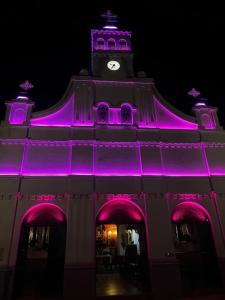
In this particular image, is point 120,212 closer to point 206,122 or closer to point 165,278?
point 165,278

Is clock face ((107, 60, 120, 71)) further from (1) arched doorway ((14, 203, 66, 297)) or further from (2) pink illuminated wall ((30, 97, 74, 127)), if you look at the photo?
(1) arched doorway ((14, 203, 66, 297))

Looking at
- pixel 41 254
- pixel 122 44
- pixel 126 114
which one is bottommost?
pixel 41 254

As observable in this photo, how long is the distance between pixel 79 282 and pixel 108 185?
5377 mm

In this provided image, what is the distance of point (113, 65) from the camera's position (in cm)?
1909

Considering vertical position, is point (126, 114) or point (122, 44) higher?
point (122, 44)

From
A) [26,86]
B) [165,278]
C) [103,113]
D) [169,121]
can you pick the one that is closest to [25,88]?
[26,86]

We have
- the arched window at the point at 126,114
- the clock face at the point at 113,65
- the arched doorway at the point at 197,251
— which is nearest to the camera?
the arched doorway at the point at 197,251

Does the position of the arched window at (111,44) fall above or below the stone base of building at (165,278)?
above

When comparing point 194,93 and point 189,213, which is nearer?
point 189,213

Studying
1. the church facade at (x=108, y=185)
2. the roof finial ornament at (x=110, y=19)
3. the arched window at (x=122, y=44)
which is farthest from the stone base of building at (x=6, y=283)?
the roof finial ornament at (x=110, y=19)

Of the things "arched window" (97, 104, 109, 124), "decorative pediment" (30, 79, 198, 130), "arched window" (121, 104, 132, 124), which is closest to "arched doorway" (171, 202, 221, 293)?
"decorative pediment" (30, 79, 198, 130)

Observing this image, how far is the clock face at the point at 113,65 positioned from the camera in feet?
62.3

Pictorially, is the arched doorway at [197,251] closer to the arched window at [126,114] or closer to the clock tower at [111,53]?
the arched window at [126,114]

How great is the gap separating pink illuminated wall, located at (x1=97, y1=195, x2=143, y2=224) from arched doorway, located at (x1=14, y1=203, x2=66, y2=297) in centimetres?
235
